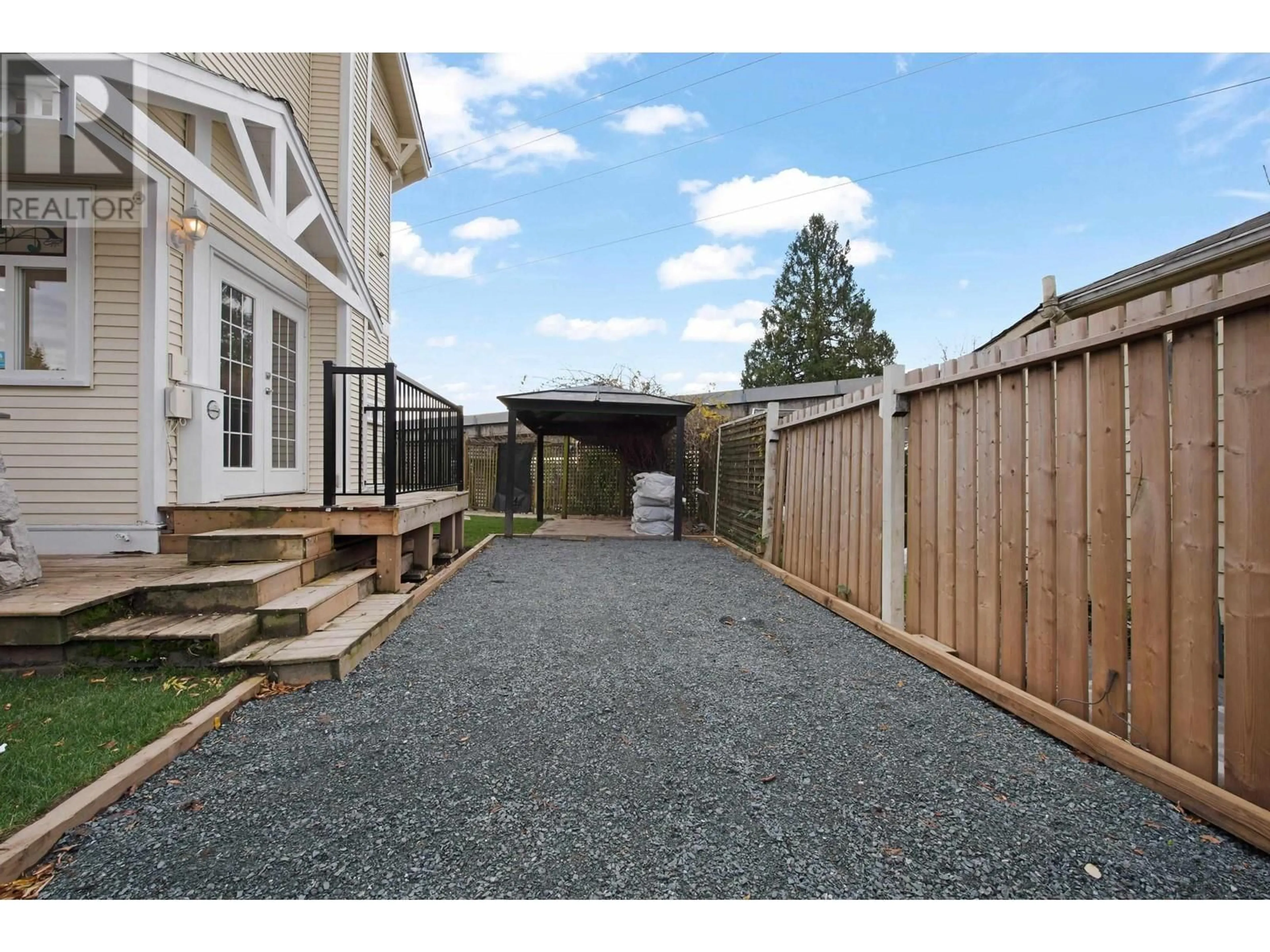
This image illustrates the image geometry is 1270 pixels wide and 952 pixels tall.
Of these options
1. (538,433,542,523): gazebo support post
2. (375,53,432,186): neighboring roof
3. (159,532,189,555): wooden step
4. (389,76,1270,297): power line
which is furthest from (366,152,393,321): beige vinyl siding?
(389,76,1270,297): power line

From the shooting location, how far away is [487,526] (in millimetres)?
9914

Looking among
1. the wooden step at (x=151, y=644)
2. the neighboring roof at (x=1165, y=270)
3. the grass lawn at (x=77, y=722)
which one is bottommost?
the grass lawn at (x=77, y=722)

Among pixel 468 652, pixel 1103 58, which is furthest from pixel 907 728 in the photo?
pixel 1103 58

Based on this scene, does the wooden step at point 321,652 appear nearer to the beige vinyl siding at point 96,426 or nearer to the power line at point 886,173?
the beige vinyl siding at point 96,426

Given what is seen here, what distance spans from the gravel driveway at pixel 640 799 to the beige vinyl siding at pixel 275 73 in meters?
4.54

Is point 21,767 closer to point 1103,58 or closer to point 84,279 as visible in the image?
point 84,279

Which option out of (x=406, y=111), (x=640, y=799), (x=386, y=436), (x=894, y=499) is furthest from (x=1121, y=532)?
(x=406, y=111)

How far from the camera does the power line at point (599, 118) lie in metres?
10.8

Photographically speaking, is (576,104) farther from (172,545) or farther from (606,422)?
(172,545)

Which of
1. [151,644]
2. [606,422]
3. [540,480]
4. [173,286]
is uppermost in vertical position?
[173,286]

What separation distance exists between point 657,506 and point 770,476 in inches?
119

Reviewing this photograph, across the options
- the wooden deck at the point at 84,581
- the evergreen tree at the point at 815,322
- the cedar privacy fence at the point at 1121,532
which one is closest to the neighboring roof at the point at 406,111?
the wooden deck at the point at 84,581
